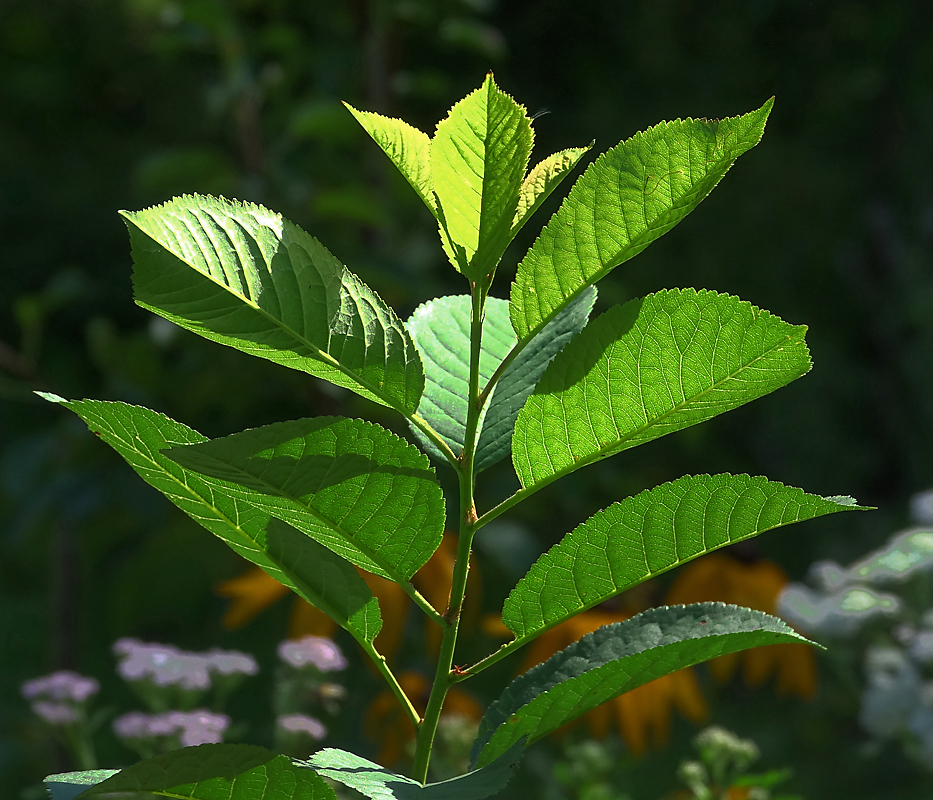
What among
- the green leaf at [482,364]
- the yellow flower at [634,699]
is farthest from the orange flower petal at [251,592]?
the green leaf at [482,364]

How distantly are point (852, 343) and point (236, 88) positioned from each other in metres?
1.05

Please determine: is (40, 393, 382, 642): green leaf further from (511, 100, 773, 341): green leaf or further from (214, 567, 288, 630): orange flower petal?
(214, 567, 288, 630): orange flower petal

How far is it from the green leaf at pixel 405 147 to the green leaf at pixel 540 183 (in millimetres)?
24

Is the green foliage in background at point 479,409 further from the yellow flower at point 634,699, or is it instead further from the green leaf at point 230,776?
the yellow flower at point 634,699

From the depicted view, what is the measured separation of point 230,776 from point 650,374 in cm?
16

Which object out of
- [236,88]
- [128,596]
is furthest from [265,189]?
[128,596]

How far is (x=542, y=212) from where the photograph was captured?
1390 mm

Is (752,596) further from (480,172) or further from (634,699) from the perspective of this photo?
(480,172)

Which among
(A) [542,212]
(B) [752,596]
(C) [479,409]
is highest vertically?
(A) [542,212]

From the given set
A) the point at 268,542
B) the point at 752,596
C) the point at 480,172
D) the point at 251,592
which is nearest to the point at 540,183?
the point at 480,172

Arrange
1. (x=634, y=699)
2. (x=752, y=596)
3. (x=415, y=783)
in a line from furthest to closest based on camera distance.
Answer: (x=752, y=596)
(x=634, y=699)
(x=415, y=783)

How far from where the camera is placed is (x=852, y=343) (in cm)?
157

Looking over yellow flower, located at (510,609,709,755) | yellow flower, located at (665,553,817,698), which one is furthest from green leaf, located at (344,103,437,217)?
yellow flower, located at (665,553,817,698)

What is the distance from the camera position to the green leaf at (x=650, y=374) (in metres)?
0.26
